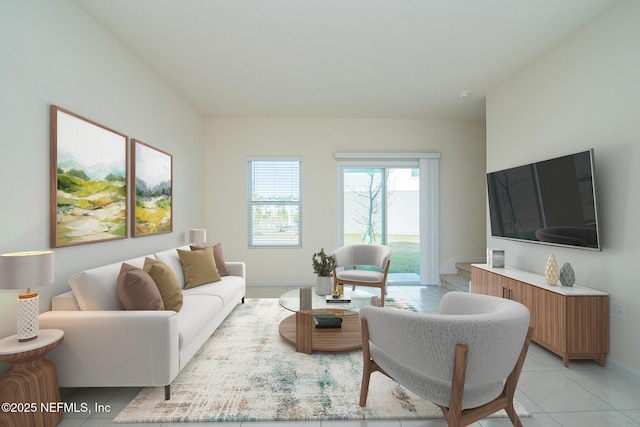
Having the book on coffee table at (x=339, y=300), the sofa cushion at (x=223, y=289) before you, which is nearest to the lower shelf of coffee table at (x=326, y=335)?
the book on coffee table at (x=339, y=300)

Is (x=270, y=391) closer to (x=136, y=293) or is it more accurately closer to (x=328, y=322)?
(x=328, y=322)

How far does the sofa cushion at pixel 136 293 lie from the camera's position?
2.29 m

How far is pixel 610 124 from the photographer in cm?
264

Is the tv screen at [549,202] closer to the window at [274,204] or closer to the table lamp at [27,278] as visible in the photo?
the window at [274,204]

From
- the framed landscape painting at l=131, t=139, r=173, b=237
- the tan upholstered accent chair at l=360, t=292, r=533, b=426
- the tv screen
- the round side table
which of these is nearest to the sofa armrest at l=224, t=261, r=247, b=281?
the framed landscape painting at l=131, t=139, r=173, b=237

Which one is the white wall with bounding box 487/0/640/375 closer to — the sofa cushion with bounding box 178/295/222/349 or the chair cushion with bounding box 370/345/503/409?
the chair cushion with bounding box 370/345/503/409

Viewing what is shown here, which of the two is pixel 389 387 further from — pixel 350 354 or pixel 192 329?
pixel 192 329

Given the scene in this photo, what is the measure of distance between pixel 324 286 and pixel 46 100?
280cm

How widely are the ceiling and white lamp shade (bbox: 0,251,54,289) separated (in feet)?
7.02

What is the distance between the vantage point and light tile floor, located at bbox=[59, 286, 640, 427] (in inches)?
75.2

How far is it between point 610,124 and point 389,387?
2.86 m

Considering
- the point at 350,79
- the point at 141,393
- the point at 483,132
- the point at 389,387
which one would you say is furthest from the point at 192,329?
the point at 483,132

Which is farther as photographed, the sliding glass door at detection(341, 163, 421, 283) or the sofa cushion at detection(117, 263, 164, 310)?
the sliding glass door at detection(341, 163, 421, 283)

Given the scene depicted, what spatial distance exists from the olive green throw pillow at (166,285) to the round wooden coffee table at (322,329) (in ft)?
3.11
